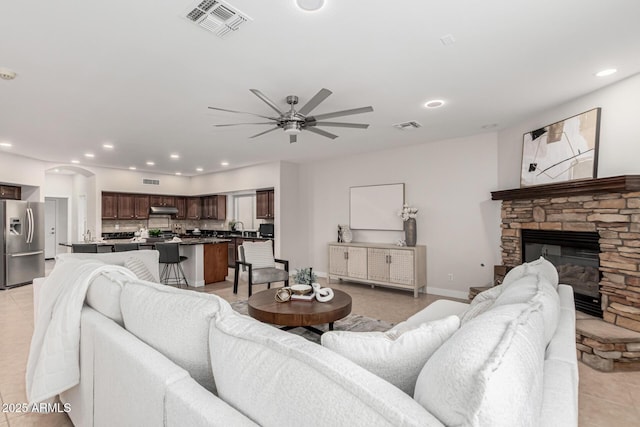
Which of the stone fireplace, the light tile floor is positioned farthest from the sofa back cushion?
the stone fireplace

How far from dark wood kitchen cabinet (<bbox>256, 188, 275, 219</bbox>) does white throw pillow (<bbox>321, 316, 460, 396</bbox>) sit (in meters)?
6.39

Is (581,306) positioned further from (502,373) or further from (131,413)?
(131,413)

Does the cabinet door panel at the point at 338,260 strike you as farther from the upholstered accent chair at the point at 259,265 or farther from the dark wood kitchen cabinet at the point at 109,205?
the dark wood kitchen cabinet at the point at 109,205

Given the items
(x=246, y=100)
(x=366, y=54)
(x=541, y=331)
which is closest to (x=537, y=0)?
(x=366, y=54)

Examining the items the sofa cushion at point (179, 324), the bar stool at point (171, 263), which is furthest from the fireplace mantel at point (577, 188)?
the bar stool at point (171, 263)

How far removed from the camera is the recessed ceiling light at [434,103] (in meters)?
3.52

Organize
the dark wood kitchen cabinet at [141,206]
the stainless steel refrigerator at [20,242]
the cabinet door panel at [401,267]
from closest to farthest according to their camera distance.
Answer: the cabinet door panel at [401,267] < the stainless steel refrigerator at [20,242] < the dark wood kitchen cabinet at [141,206]

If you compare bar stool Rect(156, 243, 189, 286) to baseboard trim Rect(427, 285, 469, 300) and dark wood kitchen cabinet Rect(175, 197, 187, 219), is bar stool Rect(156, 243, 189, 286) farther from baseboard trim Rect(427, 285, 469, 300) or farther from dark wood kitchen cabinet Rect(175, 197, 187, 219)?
baseboard trim Rect(427, 285, 469, 300)

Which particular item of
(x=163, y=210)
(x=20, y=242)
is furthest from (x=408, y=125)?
(x=20, y=242)

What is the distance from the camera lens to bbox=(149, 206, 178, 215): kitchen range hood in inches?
330

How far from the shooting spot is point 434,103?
3582 millimetres

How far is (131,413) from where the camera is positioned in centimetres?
115

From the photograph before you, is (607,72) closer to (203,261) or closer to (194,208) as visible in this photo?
(203,261)

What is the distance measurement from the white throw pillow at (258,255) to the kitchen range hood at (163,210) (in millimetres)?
4453
